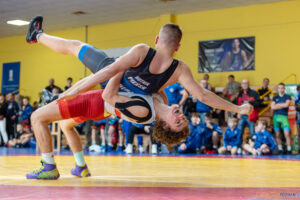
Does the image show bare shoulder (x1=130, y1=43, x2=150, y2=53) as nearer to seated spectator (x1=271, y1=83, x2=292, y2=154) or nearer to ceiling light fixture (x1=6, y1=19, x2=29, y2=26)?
seated spectator (x1=271, y1=83, x2=292, y2=154)

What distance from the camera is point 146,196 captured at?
2713 mm

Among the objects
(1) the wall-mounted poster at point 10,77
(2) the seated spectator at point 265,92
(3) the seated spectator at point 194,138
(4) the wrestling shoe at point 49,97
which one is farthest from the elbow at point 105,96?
(1) the wall-mounted poster at point 10,77

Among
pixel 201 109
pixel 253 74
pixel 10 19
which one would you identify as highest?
pixel 10 19

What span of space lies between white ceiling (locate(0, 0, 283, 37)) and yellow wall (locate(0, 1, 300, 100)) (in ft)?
1.02

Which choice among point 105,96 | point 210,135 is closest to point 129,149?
point 210,135

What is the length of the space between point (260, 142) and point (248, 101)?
4.47 ft

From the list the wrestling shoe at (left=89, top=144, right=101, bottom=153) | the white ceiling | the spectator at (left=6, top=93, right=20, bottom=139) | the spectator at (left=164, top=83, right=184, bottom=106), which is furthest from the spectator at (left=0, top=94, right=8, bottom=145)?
the spectator at (left=164, top=83, right=184, bottom=106)

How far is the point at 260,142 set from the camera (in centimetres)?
910

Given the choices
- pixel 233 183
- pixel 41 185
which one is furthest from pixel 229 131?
pixel 41 185

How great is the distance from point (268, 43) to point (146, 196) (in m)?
10.3

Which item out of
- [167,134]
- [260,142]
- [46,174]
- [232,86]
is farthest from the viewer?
[232,86]

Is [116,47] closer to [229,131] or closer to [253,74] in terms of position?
[253,74]

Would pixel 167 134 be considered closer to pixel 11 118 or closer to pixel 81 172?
pixel 81 172

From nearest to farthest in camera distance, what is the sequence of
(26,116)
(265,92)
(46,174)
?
(46,174) → (265,92) → (26,116)
